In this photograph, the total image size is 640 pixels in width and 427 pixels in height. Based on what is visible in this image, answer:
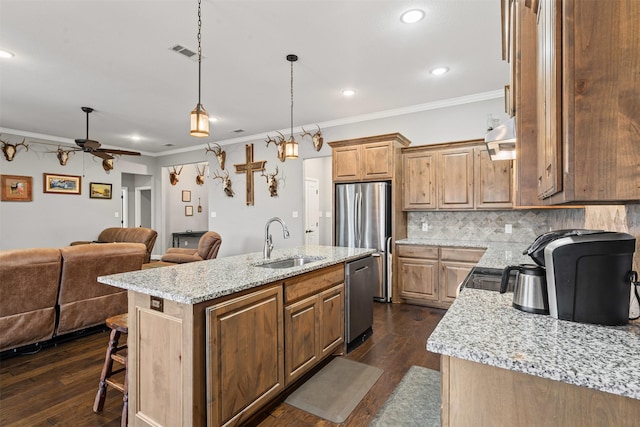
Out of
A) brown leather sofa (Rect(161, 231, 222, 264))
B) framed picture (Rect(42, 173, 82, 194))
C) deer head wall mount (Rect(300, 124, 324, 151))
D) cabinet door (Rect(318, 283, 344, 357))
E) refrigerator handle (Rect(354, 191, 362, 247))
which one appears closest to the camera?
cabinet door (Rect(318, 283, 344, 357))

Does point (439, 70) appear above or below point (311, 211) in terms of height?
above

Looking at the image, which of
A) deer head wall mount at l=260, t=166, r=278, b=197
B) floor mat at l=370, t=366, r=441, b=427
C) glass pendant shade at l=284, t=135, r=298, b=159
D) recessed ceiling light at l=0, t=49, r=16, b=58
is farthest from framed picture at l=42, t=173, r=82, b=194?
floor mat at l=370, t=366, r=441, b=427

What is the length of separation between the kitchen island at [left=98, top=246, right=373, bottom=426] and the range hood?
57.7 inches

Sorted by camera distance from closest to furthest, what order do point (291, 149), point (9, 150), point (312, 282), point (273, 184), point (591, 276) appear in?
point (591, 276), point (312, 282), point (291, 149), point (9, 150), point (273, 184)

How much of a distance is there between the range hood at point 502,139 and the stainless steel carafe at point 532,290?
826mm

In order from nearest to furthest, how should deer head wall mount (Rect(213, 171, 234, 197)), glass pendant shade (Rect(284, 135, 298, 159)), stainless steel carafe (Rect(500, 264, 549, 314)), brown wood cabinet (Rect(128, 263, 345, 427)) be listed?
1. stainless steel carafe (Rect(500, 264, 549, 314))
2. brown wood cabinet (Rect(128, 263, 345, 427))
3. glass pendant shade (Rect(284, 135, 298, 159))
4. deer head wall mount (Rect(213, 171, 234, 197))

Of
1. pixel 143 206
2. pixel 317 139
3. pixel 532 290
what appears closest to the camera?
pixel 532 290

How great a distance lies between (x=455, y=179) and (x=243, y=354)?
3.52m

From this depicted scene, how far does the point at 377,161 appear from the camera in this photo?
14.6 feet

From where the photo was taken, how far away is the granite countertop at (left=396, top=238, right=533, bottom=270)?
266 cm

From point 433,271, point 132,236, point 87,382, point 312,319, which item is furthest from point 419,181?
point 132,236

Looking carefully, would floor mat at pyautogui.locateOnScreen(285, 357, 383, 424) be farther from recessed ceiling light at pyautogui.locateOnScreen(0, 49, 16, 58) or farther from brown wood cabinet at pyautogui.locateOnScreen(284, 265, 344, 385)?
recessed ceiling light at pyautogui.locateOnScreen(0, 49, 16, 58)

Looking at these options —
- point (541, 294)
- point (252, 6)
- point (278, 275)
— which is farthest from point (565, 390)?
point (252, 6)

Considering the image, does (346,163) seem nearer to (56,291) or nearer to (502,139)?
(502,139)
